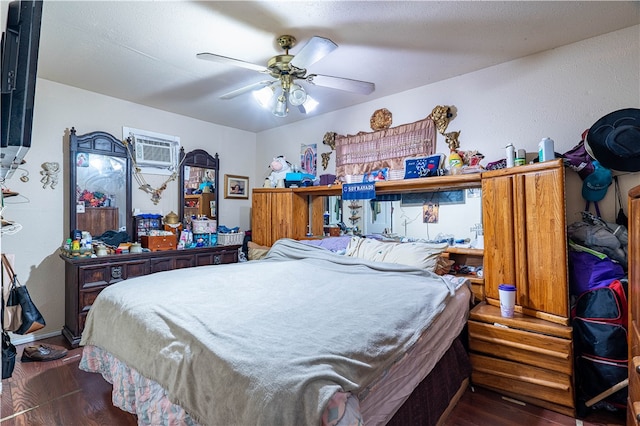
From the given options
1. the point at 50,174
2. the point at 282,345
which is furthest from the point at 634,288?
the point at 50,174

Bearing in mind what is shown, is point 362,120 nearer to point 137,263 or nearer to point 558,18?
point 558,18

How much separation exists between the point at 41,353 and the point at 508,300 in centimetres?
377

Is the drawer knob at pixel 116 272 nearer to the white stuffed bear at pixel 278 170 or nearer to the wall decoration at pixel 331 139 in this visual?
the white stuffed bear at pixel 278 170

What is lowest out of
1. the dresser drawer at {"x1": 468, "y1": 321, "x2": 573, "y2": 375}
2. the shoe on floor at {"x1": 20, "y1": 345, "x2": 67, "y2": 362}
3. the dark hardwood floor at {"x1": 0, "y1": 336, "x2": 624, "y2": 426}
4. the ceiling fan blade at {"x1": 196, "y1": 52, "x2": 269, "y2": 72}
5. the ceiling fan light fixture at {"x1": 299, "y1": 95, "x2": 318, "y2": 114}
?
the dark hardwood floor at {"x1": 0, "y1": 336, "x2": 624, "y2": 426}

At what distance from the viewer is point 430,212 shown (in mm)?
3100

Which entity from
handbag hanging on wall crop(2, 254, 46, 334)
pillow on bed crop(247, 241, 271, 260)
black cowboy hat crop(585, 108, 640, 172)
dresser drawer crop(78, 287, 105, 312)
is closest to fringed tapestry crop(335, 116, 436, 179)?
black cowboy hat crop(585, 108, 640, 172)

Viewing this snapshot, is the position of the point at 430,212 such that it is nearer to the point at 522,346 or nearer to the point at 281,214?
the point at 522,346

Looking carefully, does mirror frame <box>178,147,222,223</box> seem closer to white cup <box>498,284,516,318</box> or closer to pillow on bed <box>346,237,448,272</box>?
pillow on bed <box>346,237,448,272</box>

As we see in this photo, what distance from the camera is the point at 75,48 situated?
2.41m

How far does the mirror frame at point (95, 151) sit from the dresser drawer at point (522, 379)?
12.2 ft

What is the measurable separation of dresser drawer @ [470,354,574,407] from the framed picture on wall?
3.57 m

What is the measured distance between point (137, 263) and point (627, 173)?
4.29 meters

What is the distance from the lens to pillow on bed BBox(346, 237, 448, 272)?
8.49 feet

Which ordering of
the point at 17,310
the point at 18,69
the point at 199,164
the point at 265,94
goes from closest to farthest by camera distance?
the point at 18,69
the point at 17,310
the point at 265,94
the point at 199,164
